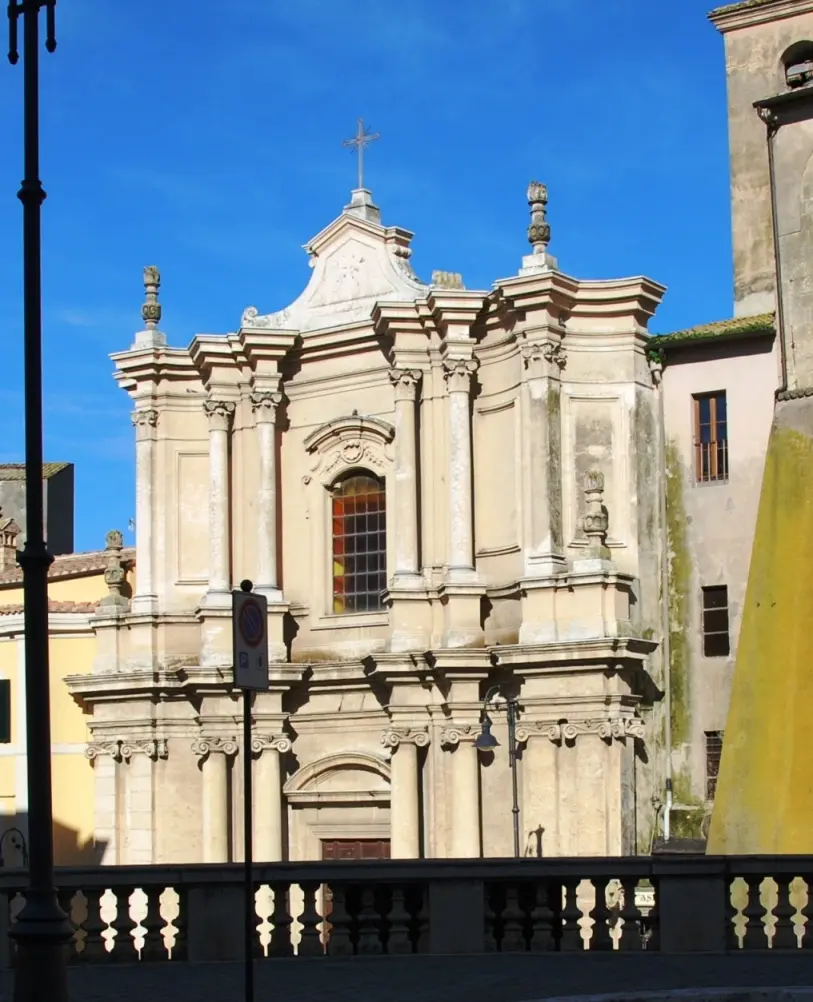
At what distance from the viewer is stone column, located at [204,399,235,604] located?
37750 mm

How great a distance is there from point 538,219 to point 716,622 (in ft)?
25.6

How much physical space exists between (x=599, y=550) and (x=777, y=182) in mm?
11762

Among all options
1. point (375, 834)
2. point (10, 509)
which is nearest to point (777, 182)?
point (375, 834)

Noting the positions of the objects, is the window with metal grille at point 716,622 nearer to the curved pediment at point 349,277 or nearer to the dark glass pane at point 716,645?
the dark glass pane at point 716,645

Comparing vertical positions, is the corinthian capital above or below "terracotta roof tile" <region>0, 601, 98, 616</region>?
below

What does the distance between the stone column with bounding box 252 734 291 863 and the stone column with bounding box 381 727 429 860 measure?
7.86 feet

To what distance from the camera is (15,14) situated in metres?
13.7

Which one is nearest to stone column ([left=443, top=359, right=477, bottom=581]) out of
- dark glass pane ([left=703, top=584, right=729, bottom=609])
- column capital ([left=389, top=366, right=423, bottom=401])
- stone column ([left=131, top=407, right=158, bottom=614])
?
column capital ([left=389, top=366, right=423, bottom=401])

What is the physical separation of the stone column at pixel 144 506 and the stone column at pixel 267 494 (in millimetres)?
2506

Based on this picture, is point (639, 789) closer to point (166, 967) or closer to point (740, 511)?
point (740, 511)

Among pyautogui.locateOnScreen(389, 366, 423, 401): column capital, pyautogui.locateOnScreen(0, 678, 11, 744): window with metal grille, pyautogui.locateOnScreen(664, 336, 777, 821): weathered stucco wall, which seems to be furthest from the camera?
pyautogui.locateOnScreen(0, 678, 11, 744): window with metal grille

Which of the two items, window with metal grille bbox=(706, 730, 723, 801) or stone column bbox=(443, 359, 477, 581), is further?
stone column bbox=(443, 359, 477, 581)

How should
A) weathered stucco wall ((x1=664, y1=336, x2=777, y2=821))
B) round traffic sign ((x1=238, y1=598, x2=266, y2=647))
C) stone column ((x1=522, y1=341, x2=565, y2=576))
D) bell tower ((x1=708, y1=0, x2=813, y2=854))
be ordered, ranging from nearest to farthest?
round traffic sign ((x1=238, y1=598, x2=266, y2=647)), bell tower ((x1=708, y1=0, x2=813, y2=854)), weathered stucco wall ((x1=664, y1=336, x2=777, y2=821)), stone column ((x1=522, y1=341, x2=565, y2=576))

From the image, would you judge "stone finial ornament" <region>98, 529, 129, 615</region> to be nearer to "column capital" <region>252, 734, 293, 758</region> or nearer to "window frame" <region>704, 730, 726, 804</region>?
"column capital" <region>252, 734, 293, 758</region>
